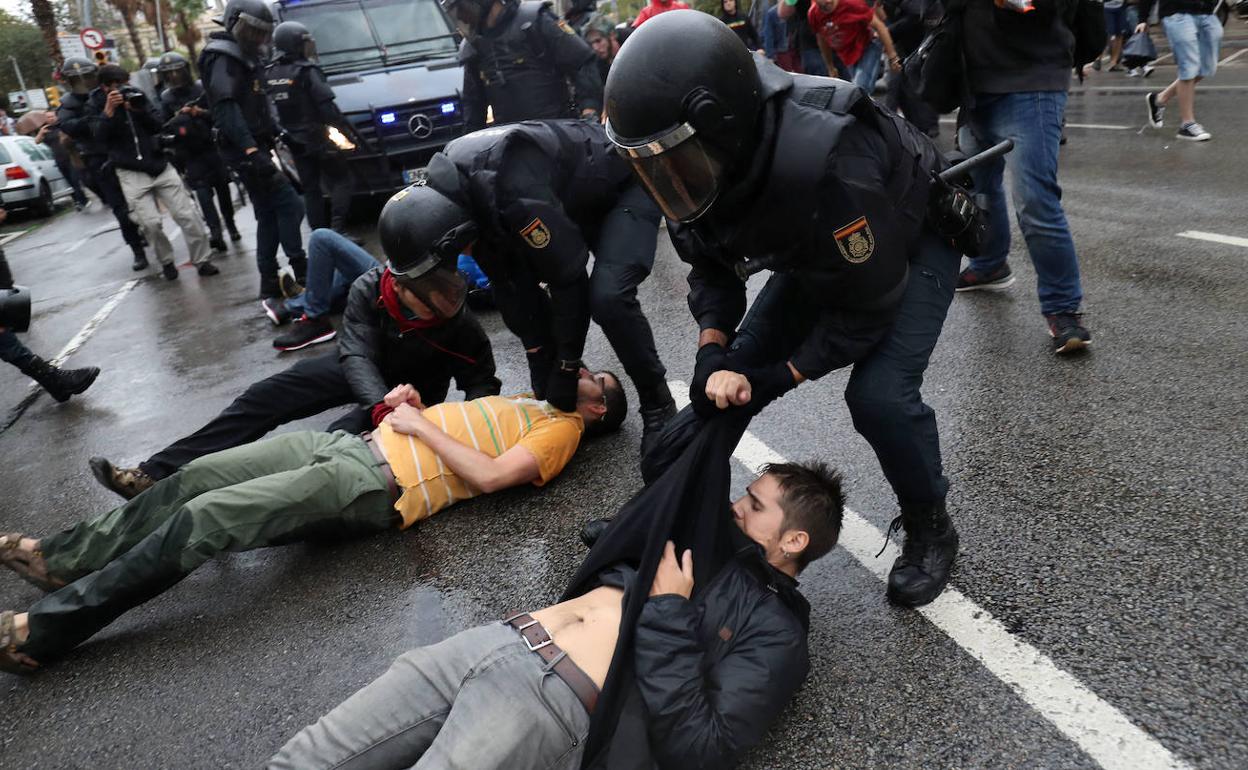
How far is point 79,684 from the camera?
2682mm

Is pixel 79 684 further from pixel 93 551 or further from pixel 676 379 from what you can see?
pixel 676 379

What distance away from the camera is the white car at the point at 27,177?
17.2 metres

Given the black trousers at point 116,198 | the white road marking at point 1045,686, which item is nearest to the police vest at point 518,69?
the black trousers at point 116,198

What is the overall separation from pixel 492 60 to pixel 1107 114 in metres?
7.54

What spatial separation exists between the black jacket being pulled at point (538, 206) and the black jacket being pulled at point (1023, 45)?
163 cm

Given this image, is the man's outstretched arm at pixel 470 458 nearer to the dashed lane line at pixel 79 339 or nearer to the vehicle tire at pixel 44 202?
the dashed lane line at pixel 79 339

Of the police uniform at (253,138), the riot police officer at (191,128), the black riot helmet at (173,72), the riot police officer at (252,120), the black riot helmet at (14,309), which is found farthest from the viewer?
the black riot helmet at (173,72)

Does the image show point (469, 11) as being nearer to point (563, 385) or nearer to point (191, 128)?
point (563, 385)

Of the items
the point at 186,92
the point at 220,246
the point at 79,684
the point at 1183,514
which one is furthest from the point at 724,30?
the point at 220,246

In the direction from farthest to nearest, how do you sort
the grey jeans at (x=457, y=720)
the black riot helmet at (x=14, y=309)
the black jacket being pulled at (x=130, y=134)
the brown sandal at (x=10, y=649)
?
1. the black jacket being pulled at (x=130, y=134)
2. the black riot helmet at (x=14, y=309)
3. the brown sandal at (x=10, y=649)
4. the grey jeans at (x=457, y=720)

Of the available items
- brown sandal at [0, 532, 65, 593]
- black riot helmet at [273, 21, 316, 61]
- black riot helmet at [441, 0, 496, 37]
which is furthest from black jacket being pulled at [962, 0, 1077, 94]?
black riot helmet at [273, 21, 316, 61]

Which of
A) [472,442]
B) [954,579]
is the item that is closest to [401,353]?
[472,442]

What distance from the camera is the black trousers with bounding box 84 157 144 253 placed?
29.6 feet

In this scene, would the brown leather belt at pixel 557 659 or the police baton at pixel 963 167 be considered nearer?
the brown leather belt at pixel 557 659
